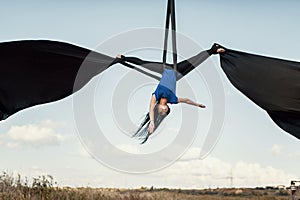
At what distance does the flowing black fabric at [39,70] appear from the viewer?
4.46m

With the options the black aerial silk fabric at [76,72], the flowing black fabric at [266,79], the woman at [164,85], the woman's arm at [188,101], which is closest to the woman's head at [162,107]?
the woman at [164,85]

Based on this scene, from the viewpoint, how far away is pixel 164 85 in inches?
171

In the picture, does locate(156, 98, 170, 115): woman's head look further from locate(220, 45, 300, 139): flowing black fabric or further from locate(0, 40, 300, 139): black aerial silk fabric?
locate(220, 45, 300, 139): flowing black fabric

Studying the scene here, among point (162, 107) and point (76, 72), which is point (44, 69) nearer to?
point (76, 72)

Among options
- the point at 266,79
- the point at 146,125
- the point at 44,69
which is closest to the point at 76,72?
the point at 44,69

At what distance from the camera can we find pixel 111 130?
4887 mm

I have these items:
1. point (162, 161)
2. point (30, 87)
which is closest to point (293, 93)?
point (162, 161)

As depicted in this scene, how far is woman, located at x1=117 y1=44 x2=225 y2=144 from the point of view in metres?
4.35

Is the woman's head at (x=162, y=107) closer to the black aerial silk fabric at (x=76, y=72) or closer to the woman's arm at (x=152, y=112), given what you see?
the woman's arm at (x=152, y=112)

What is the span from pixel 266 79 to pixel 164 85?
1.10 meters

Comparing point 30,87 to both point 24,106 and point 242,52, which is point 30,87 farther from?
point 242,52

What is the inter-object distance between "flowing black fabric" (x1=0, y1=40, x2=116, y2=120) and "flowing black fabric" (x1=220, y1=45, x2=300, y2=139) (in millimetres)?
1150

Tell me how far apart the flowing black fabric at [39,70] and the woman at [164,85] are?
34cm

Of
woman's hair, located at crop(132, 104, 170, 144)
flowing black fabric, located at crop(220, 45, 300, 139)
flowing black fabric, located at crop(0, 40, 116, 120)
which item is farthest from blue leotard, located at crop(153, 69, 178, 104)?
flowing black fabric, located at crop(220, 45, 300, 139)
